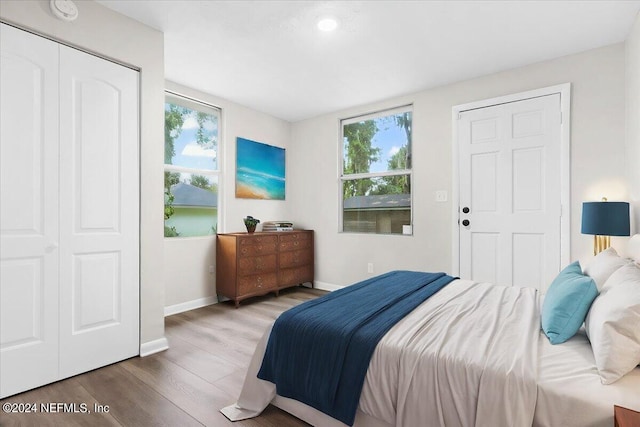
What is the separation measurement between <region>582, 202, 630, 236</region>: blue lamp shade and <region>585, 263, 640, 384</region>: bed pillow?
138 centimetres

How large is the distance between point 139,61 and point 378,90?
99.3 inches

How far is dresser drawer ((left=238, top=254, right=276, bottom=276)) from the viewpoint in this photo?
388 cm

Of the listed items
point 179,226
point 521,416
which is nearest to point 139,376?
point 179,226

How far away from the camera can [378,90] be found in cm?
389

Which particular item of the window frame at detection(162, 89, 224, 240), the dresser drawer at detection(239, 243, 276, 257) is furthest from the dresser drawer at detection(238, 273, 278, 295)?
the window frame at detection(162, 89, 224, 240)

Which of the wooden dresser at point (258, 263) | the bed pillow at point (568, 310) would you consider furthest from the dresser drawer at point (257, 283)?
the bed pillow at point (568, 310)

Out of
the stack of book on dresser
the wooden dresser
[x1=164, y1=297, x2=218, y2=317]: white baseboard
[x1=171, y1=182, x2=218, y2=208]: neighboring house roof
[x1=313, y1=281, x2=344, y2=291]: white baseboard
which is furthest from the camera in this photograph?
[x1=313, y1=281, x2=344, y2=291]: white baseboard

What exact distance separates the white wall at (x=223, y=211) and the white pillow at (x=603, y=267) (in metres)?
3.64

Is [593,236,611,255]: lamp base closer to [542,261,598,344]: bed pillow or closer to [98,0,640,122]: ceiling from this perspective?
[542,261,598,344]: bed pillow

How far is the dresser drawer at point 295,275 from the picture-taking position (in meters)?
4.43

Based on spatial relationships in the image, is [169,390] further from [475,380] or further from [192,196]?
[192,196]

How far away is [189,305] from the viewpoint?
3.79m

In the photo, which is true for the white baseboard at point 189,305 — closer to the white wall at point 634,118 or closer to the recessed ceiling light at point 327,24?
the recessed ceiling light at point 327,24

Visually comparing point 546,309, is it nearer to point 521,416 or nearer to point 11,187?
point 521,416
